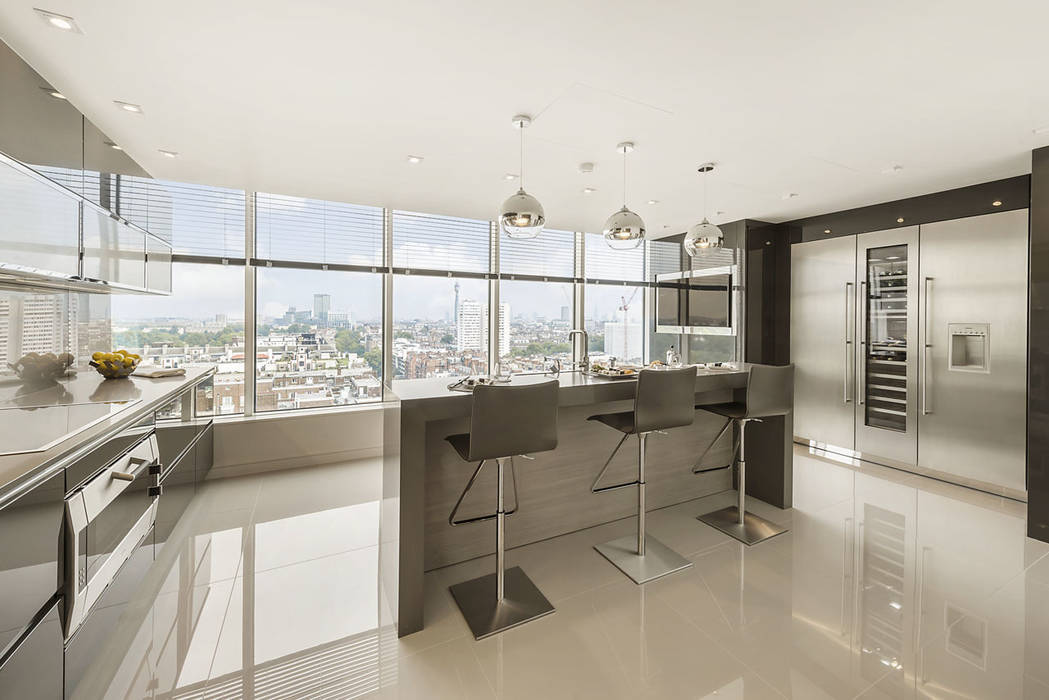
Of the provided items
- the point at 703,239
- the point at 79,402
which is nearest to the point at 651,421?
the point at 703,239

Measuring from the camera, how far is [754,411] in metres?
3.10

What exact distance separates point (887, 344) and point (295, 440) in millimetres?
5846

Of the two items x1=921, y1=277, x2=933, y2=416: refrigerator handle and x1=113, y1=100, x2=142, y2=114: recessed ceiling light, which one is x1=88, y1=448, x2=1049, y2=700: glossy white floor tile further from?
x1=113, y1=100, x2=142, y2=114: recessed ceiling light

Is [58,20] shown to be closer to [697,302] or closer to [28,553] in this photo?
[28,553]

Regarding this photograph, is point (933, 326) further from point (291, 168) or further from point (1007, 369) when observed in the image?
point (291, 168)

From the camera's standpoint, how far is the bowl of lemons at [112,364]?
2.89 metres

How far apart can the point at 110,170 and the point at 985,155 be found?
5919 millimetres

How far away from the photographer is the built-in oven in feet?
4.97

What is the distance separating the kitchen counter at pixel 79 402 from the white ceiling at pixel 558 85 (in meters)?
1.58

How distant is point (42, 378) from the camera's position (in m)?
2.55

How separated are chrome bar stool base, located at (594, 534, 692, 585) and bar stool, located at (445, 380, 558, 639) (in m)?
0.56

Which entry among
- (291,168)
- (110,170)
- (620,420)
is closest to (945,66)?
(620,420)

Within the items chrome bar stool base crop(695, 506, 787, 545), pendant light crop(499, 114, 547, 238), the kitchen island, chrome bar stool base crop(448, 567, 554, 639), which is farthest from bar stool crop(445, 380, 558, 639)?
chrome bar stool base crop(695, 506, 787, 545)

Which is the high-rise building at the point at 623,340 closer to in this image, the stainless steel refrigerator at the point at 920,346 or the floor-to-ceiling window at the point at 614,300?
the floor-to-ceiling window at the point at 614,300
